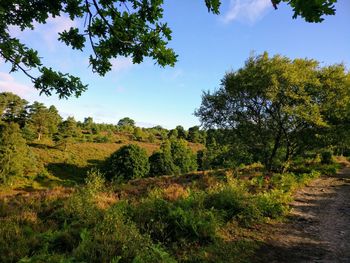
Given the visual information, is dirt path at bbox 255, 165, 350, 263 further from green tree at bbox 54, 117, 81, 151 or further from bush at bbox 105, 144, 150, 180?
green tree at bbox 54, 117, 81, 151

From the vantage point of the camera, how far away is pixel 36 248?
6812mm

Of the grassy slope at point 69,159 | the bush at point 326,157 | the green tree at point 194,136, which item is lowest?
the grassy slope at point 69,159

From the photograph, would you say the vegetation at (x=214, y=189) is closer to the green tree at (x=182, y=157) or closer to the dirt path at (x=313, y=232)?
the dirt path at (x=313, y=232)

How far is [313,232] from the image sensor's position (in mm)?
9906

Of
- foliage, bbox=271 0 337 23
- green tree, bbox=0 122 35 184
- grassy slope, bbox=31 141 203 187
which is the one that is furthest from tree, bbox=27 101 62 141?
foliage, bbox=271 0 337 23

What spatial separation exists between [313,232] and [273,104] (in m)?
12.5

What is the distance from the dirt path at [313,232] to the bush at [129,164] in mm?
44438

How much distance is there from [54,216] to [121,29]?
23.0 feet

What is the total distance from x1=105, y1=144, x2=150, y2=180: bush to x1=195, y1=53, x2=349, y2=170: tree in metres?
36.9

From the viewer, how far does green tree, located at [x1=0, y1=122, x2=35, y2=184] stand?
49.2 meters

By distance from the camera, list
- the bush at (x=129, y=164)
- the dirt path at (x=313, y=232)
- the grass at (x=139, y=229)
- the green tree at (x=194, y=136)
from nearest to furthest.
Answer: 1. the grass at (x=139, y=229)
2. the dirt path at (x=313, y=232)
3. the bush at (x=129, y=164)
4. the green tree at (x=194, y=136)

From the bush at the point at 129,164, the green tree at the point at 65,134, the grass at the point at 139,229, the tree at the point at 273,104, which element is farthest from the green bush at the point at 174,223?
the green tree at the point at 65,134

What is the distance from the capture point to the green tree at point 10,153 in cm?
4916

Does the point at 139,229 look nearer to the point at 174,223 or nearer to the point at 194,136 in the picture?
the point at 174,223
